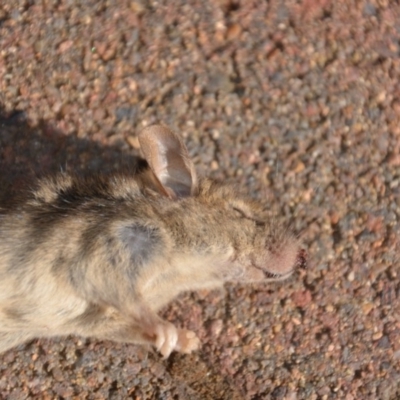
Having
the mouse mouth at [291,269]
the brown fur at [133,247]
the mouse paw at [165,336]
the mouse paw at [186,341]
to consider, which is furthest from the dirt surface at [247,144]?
the mouse paw at [165,336]

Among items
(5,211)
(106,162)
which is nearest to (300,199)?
(106,162)

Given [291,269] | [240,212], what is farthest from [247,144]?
[291,269]

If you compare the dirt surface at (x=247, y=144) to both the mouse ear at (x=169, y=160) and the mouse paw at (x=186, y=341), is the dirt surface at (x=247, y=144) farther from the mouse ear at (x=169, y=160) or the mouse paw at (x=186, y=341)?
the mouse ear at (x=169, y=160)

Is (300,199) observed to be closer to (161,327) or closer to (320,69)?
(320,69)

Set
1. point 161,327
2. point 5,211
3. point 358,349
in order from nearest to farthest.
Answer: point 161,327
point 5,211
point 358,349

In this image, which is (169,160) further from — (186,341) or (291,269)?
(186,341)

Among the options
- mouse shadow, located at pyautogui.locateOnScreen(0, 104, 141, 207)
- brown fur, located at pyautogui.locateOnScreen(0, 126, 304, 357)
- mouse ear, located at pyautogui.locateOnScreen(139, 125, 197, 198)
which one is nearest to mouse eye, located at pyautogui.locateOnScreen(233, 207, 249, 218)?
→ brown fur, located at pyautogui.locateOnScreen(0, 126, 304, 357)
